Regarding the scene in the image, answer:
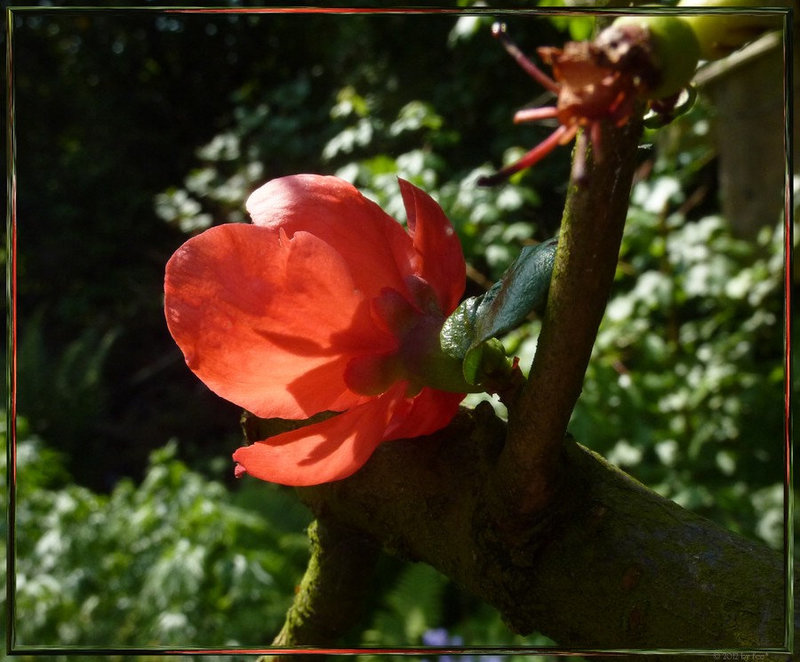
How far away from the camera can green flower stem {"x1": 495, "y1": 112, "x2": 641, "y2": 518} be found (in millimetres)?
132

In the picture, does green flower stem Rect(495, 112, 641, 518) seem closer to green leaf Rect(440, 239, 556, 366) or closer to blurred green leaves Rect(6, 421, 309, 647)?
green leaf Rect(440, 239, 556, 366)

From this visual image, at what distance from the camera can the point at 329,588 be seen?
10.6 inches

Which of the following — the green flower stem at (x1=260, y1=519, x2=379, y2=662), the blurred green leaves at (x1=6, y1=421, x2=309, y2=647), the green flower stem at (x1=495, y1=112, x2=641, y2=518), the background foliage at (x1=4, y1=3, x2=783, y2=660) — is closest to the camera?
the green flower stem at (x1=495, y1=112, x2=641, y2=518)

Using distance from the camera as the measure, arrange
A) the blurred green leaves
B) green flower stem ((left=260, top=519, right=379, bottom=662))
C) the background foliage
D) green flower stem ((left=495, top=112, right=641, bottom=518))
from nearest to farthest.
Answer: green flower stem ((left=495, top=112, right=641, bottom=518))
green flower stem ((left=260, top=519, right=379, bottom=662))
the background foliage
the blurred green leaves

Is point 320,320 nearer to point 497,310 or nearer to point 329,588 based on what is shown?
point 497,310

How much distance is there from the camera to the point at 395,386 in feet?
0.59

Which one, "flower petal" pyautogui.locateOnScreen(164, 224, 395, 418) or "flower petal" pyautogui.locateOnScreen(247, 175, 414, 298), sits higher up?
"flower petal" pyautogui.locateOnScreen(247, 175, 414, 298)

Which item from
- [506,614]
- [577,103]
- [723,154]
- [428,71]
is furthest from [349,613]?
[428,71]

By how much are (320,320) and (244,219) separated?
2.45 feet

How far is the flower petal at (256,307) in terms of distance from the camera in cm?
16

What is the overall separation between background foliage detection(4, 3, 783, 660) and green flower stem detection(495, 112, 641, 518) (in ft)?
0.77

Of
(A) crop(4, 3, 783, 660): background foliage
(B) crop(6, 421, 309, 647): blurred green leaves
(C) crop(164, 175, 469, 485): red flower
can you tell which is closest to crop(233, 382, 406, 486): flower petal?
(C) crop(164, 175, 469, 485): red flower

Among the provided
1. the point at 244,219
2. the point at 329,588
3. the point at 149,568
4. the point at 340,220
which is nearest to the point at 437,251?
the point at 340,220

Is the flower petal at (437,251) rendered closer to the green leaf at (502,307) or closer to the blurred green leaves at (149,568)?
the green leaf at (502,307)
